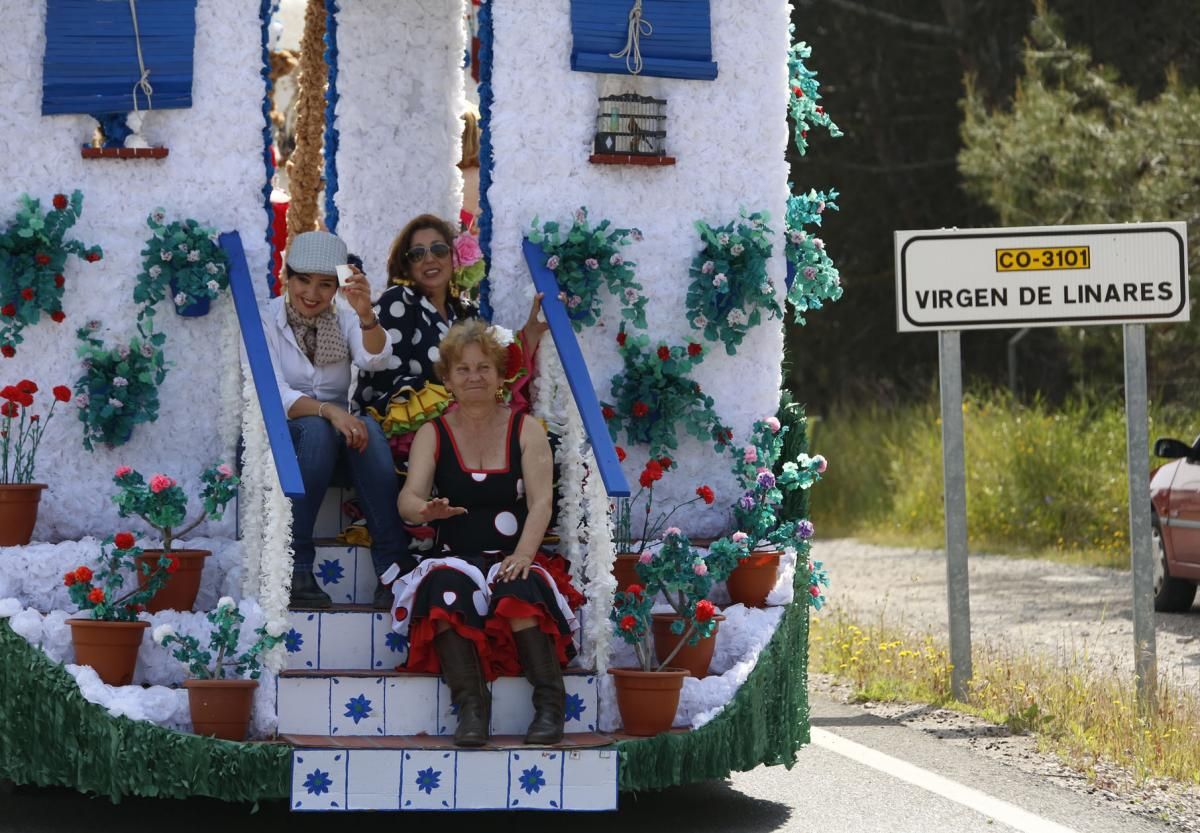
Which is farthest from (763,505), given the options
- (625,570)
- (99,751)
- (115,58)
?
(115,58)

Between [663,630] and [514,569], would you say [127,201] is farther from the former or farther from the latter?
[663,630]

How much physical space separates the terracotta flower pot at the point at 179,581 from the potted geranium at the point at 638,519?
5.10 feet

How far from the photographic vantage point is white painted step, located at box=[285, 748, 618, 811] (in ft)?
24.0

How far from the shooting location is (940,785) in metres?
8.70

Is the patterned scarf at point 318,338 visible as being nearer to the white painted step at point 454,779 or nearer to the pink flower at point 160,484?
the pink flower at point 160,484

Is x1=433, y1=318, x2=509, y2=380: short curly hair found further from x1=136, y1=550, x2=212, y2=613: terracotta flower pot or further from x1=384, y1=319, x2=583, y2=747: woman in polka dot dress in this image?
x1=136, y1=550, x2=212, y2=613: terracotta flower pot

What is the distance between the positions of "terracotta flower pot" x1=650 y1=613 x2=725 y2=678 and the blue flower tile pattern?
3.64 feet

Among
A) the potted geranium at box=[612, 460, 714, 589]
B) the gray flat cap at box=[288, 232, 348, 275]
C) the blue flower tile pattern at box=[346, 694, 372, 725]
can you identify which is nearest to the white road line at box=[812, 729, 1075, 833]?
the potted geranium at box=[612, 460, 714, 589]

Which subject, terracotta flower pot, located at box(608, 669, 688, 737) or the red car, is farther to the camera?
the red car

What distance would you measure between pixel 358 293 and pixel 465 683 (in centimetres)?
171

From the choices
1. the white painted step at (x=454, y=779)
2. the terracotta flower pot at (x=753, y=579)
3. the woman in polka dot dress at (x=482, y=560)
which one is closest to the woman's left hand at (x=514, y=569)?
the woman in polka dot dress at (x=482, y=560)

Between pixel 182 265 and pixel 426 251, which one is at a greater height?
pixel 426 251

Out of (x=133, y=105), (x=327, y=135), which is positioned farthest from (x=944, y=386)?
(x=133, y=105)

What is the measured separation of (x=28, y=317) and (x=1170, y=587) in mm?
8960
